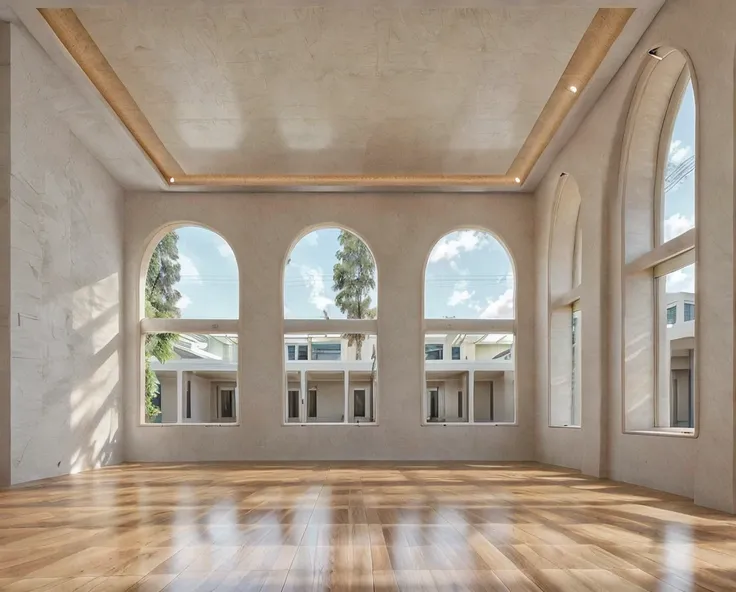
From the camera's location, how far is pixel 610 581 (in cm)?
315

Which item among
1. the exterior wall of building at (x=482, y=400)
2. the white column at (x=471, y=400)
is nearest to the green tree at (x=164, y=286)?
the white column at (x=471, y=400)

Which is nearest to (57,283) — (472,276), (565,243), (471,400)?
(472,276)

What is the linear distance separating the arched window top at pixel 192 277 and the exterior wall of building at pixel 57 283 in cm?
77

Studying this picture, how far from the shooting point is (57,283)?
945cm

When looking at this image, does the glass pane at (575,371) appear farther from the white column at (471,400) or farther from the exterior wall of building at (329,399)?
the exterior wall of building at (329,399)

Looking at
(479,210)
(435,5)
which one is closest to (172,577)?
(435,5)

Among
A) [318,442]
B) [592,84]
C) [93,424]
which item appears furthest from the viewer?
[318,442]

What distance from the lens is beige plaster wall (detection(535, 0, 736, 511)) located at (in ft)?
18.9

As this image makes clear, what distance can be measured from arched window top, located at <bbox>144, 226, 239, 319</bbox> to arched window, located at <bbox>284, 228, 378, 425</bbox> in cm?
103

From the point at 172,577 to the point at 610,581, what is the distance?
189 centimetres

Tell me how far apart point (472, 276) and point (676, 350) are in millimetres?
5520

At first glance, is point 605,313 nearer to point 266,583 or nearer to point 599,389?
point 599,389

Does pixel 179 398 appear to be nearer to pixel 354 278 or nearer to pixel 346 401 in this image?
pixel 346 401

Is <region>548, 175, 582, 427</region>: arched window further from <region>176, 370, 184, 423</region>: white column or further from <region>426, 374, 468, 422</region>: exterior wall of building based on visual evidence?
<region>176, 370, 184, 423</region>: white column
